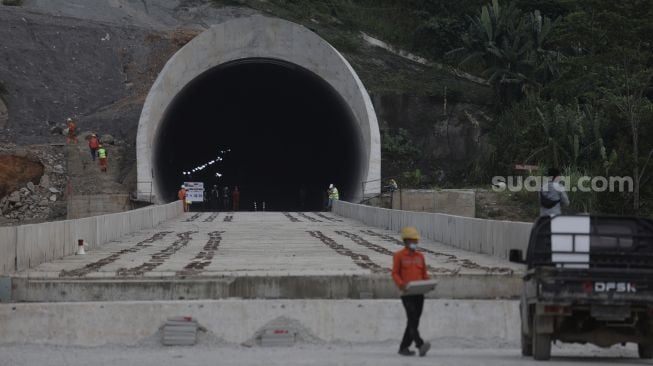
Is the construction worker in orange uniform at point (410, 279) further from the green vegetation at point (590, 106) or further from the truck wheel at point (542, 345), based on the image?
the green vegetation at point (590, 106)

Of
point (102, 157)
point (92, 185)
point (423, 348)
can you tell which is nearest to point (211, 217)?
point (92, 185)

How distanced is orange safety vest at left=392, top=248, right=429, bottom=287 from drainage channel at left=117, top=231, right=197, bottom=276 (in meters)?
6.98

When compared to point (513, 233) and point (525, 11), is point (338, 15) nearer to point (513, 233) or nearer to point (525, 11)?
point (525, 11)

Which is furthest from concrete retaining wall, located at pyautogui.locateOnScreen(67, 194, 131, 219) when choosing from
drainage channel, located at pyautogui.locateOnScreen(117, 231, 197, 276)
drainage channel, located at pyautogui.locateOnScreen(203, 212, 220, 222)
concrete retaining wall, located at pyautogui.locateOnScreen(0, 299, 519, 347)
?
concrete retaining wall, located at pyautogui.locateOnScreen(0, 299, 519, 347)

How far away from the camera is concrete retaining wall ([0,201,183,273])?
766 inches

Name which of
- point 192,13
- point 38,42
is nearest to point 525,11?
point 192,13

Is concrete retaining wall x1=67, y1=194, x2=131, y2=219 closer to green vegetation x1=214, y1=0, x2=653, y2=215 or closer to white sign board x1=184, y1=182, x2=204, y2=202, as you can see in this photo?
white sign board x1=184, y1=182, x2=204, y2=202

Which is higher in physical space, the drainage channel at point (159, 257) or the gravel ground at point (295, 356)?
the drainage channel at point (159, 257)

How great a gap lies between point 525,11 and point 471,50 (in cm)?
668

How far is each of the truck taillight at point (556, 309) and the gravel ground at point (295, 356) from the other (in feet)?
1.78

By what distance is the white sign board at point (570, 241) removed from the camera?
42.3ft

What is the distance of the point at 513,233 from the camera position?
2220 centimetres

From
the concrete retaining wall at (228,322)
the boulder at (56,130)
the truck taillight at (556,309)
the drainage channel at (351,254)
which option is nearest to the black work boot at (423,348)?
the truck taillight at (556,309)

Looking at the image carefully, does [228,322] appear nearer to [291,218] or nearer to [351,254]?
[351,254]
